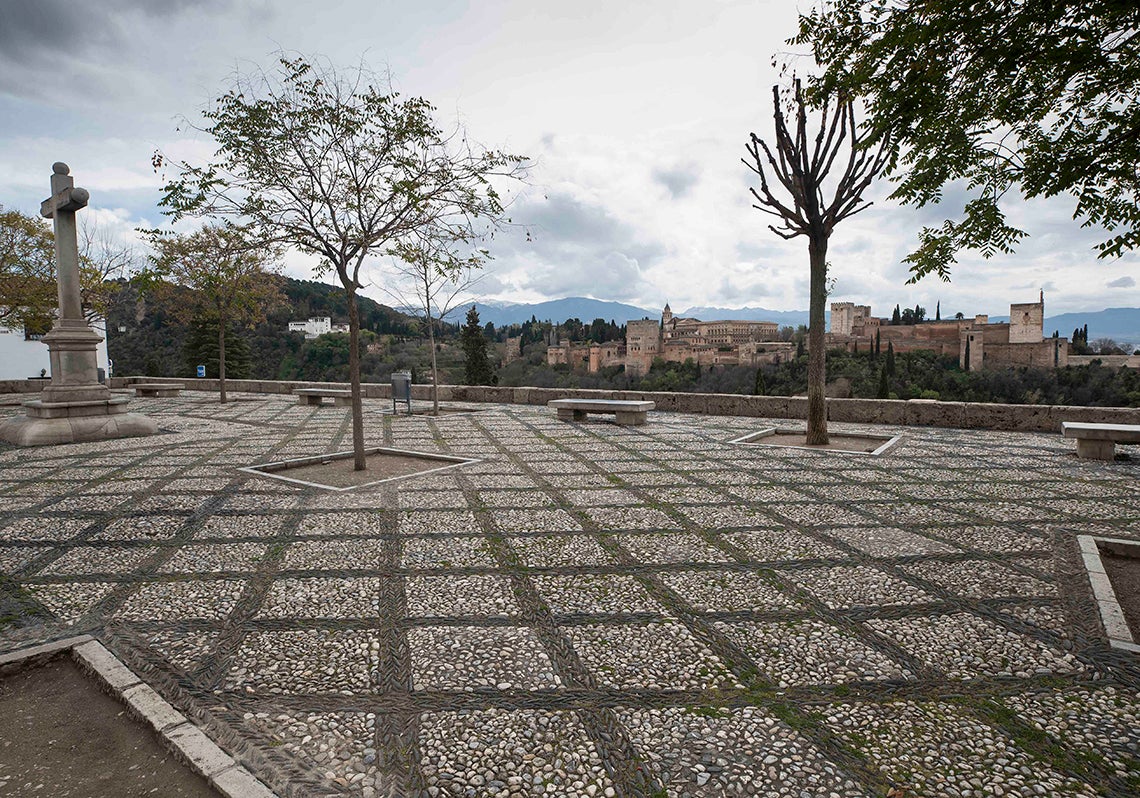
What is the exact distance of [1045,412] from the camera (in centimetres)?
970

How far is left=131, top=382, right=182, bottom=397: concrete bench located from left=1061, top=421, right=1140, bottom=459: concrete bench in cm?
1985

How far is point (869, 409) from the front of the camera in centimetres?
1105

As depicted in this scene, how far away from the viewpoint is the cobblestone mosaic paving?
2020 millimetres

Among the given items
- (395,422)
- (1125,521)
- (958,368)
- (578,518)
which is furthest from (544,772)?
(958,368)

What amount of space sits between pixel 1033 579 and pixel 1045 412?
7.95m

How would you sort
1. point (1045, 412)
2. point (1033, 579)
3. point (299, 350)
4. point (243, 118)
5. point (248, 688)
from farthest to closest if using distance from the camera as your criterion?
point (299, 350) < point (1045, 412) < point (243, 118) < point (1033, 579) < point (248, 688)

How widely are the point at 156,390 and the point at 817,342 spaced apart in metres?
18.0

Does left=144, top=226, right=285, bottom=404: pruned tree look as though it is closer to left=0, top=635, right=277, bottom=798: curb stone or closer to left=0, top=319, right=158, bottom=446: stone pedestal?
left=0, top=319, right=158, bottom=446: stone pedestal

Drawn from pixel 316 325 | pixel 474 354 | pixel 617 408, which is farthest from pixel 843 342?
pixel 617 408

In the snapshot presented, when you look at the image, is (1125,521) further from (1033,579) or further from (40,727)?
(40,727)

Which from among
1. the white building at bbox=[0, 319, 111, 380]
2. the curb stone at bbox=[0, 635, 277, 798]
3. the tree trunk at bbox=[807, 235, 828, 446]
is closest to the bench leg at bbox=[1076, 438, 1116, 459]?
the tree trunk at bbox=[807, 235, 828, 446]

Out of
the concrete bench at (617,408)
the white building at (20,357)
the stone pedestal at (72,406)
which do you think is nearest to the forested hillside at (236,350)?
the white building at (20,357)

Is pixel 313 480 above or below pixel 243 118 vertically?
below

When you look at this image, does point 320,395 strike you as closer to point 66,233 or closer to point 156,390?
point 156,390
